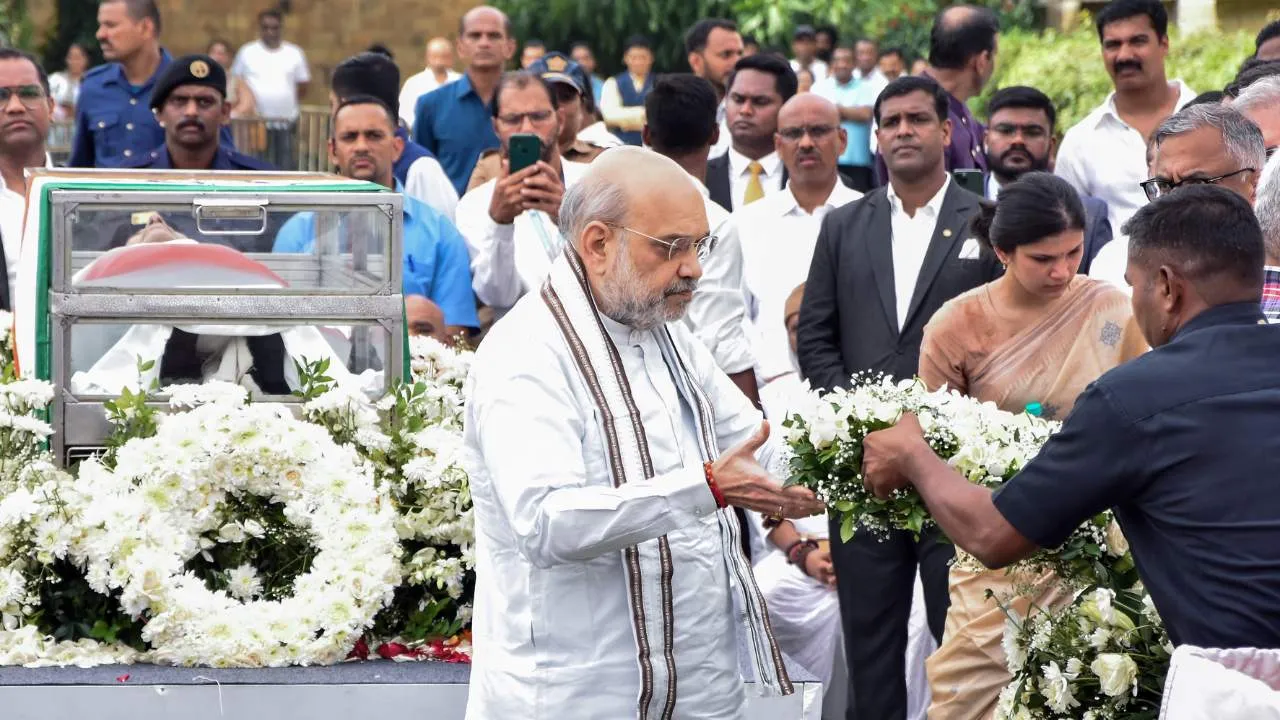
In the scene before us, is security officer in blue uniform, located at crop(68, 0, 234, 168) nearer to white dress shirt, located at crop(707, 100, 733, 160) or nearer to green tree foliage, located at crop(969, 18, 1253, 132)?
white dress shirt, located at crop(707, 100, 733, 160)

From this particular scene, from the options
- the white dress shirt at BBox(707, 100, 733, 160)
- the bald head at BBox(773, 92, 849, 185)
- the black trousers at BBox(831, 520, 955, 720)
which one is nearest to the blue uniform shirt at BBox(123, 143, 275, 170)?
the bald head at BBox(773, 92, 849, 185)

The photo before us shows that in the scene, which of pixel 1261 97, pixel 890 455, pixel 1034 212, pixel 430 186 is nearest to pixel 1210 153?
pixel 1034 212

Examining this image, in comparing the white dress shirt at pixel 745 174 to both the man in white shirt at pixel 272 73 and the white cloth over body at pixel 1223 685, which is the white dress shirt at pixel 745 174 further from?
the man in white shirt at pixel 272 73

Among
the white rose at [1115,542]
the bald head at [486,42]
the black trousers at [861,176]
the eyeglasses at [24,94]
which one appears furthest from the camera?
the bald head at [486,42]

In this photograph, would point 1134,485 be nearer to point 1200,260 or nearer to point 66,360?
point 1200,260

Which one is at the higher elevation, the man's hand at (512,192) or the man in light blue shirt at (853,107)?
the man in light blue shirt at (853,107)

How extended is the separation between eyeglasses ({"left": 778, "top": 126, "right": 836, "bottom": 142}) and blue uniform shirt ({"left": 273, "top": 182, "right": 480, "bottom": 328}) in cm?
155

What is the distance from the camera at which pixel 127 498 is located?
17.6 ft

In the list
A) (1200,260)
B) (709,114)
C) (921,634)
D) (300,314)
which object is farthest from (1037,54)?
(1200,260)

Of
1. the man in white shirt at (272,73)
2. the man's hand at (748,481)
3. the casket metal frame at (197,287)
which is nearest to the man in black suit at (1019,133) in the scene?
the casket metal frame at (197,287)

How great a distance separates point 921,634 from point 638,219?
3478mm

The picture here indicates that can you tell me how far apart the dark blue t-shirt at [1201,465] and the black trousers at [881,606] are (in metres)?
2.67

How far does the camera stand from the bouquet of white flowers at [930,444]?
14.6ft

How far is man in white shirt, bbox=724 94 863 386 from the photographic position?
8.18 metres
